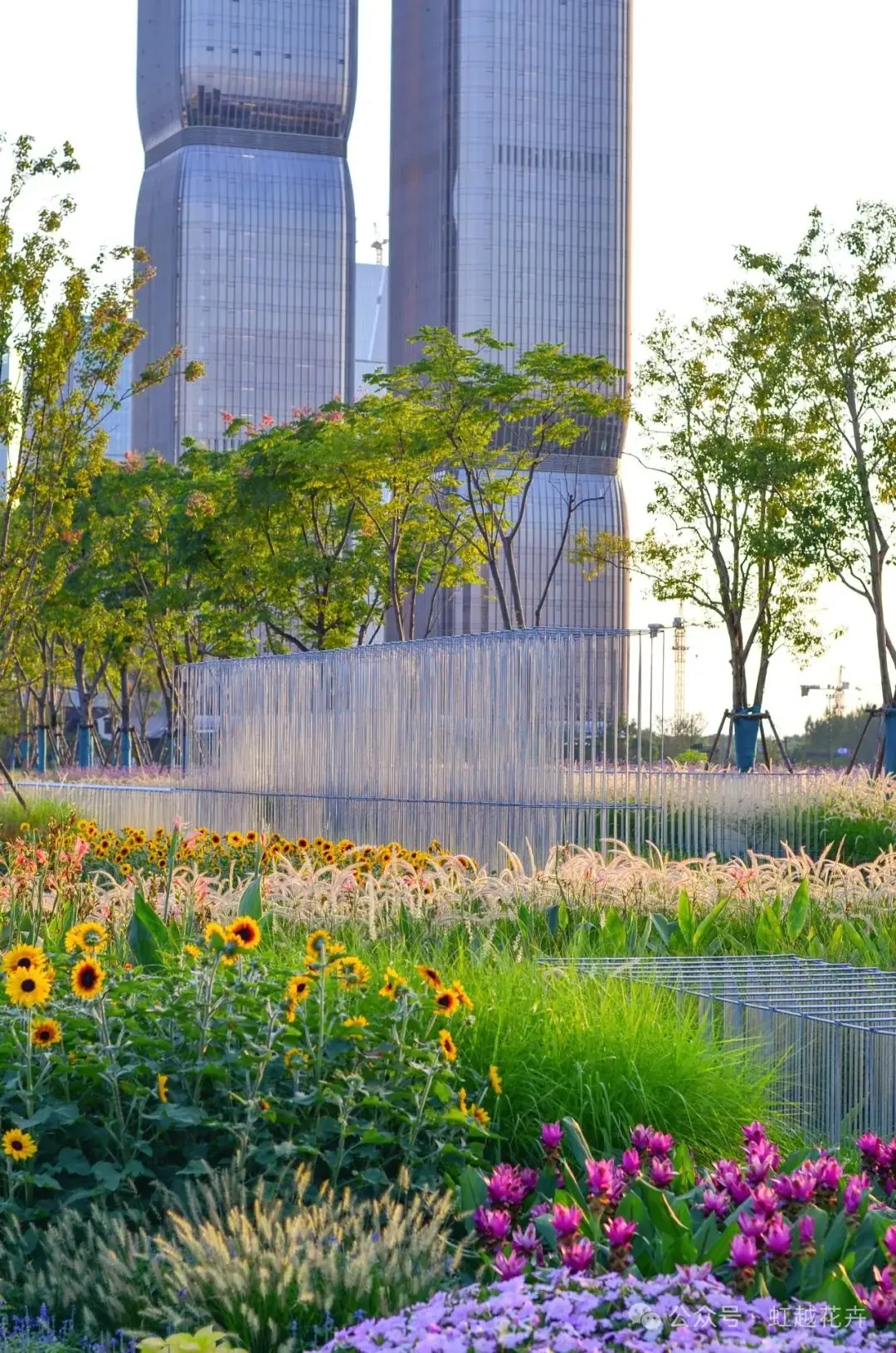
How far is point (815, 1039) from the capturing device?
571 cm

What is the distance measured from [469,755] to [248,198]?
86.5m

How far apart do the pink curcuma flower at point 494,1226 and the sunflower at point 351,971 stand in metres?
1.10

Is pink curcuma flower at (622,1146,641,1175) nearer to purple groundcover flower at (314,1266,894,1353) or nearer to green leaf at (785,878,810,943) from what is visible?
purple groundcover flower at (314,1266,894,1353)

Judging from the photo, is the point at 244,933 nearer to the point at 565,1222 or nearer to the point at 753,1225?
the point at 565,1222

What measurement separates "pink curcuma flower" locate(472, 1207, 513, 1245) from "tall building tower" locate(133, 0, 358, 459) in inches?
3716

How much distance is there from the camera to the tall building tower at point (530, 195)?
3593 inches

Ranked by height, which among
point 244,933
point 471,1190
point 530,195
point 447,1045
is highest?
point 530,195

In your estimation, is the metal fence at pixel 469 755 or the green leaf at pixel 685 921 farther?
the metal fence at pixel 469 755

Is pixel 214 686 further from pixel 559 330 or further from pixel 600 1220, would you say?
pixel 559 330

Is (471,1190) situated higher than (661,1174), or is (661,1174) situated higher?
(661,1174)

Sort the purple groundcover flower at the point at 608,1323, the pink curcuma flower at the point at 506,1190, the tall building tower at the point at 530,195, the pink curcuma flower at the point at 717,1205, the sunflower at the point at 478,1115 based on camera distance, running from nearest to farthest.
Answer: the purple groundcover flower at the point at 608,1323 → the pink curcuma flower at the point at 717,1205 → the pink curcuma flower at the point at 506,1190 → the sunflower at the point at 478,1115 → the tall building tower at the point at 530,195

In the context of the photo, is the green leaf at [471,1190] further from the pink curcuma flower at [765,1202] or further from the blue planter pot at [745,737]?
the blue planter pot at [745,737]

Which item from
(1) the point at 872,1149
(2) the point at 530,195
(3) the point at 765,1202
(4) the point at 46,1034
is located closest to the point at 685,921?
(1) the point at 872,1149

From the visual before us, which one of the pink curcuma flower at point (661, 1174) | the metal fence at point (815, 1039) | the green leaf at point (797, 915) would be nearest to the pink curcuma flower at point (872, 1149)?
the pink curcuma flower at point (661, 1174)
